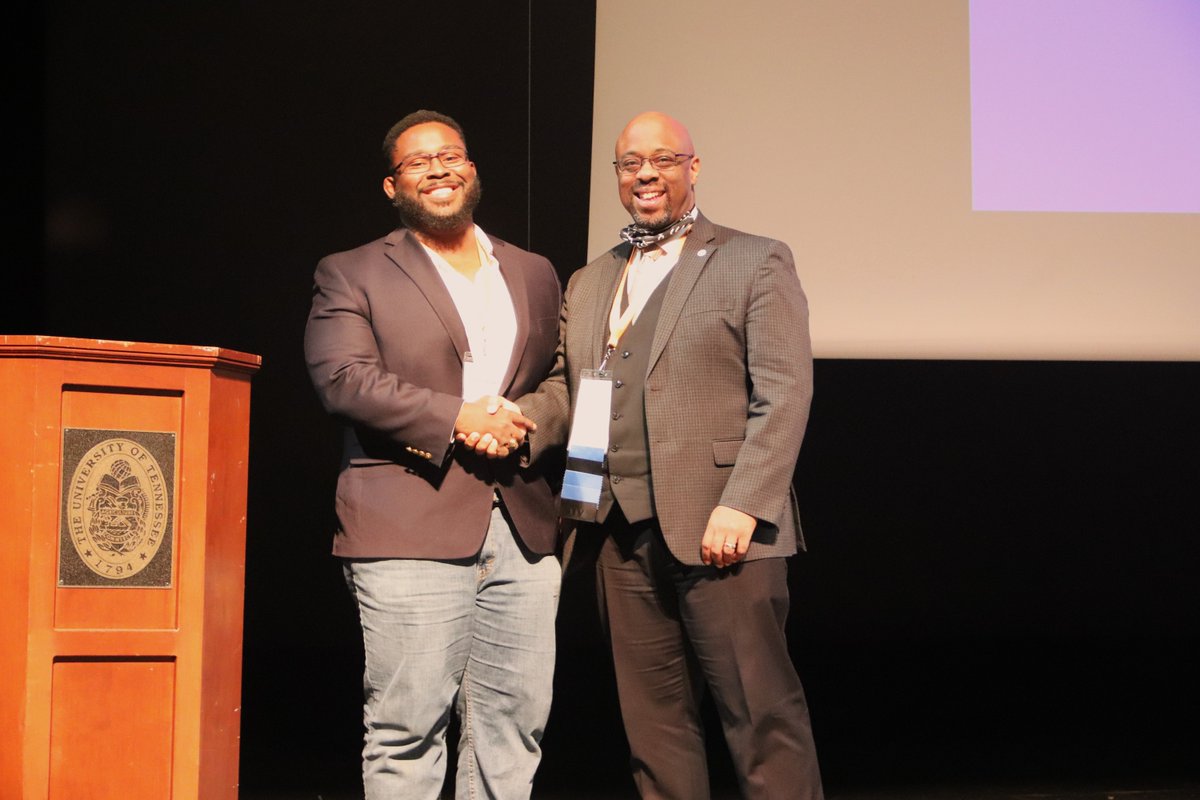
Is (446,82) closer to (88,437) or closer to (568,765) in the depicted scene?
(568,765)

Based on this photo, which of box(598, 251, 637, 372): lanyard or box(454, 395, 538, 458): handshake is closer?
box(454, 395, 538, 458): handshake

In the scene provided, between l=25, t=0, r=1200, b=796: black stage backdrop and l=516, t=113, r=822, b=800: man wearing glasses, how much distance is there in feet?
5.61

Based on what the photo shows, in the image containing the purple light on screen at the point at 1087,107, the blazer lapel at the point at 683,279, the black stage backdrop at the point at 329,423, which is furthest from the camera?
the black stage backdrop at the point at 329,423

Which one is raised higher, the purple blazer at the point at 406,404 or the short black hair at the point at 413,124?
the short black hair at the point at 413,124

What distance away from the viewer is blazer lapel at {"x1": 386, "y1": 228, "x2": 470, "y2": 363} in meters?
2.30

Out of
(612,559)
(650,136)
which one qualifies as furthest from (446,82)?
(612,559)

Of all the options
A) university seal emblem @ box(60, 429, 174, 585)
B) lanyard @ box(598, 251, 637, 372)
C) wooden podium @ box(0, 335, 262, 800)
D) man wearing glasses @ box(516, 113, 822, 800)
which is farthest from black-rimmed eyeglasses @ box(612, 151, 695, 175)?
university seal emblem @ box(60, 429, 174, 585)

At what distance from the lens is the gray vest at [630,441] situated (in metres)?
2.25

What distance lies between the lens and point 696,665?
2336mm

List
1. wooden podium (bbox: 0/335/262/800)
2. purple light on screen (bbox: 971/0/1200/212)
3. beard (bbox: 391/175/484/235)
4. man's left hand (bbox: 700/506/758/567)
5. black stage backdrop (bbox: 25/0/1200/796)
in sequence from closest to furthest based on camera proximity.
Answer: wooden podium (bbox: 0/335/262/800)
man's left hand (bbox: 700/506/758/567)
beard (bbox: 391/175/484/235)
purple light on screen (bbox: 971/0/1200/212)
black stage backdrop (bbox: 25/0/1200/796)

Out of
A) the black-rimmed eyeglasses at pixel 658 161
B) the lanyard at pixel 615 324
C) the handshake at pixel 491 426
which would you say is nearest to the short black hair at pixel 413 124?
the black-rimmed eyeglasses at pixel 658 161

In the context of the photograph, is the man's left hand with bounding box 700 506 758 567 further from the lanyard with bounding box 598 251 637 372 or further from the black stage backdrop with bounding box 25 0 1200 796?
the black stage backdrop with bounding box 25 0 1200 796

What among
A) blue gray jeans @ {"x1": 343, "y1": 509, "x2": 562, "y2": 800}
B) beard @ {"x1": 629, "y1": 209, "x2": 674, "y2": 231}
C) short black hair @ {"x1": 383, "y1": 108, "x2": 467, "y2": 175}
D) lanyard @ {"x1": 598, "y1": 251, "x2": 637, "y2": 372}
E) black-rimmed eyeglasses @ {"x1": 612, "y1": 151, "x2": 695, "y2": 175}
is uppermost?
short black hair @ {"x1": 383, "y1": 108, "x2": 467, "y2": 175}

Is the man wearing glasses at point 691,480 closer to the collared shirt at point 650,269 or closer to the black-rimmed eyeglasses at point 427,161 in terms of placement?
the collared shirt at point 650,269
